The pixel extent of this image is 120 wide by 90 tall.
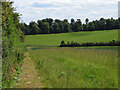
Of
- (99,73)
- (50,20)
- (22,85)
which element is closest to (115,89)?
(99,73)

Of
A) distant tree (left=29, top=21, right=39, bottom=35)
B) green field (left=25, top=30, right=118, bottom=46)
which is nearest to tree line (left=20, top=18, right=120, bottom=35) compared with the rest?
distant tree (left=29, top=21, right=39, bottom=35)

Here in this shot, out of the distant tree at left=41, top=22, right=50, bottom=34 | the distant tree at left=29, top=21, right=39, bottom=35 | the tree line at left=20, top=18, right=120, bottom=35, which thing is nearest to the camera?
the distant tree at left=29, top=21, right=39, bottom=35

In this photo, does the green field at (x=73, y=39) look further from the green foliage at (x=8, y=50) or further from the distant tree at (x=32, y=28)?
the green foliage at (x=8, y=50)

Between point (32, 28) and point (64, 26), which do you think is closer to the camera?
point (32, 28)

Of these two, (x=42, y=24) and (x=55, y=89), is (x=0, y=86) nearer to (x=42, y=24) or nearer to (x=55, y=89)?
(x=55, y=89)

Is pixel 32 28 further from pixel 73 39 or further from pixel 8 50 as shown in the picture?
pixel 8 50

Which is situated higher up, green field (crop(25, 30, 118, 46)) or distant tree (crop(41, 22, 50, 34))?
distant tree (crop(41, 22, 50, 34))

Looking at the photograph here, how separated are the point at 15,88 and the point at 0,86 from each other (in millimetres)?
954

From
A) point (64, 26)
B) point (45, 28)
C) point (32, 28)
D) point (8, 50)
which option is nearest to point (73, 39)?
point (32, 28)

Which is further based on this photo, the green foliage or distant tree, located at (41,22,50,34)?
distant tree, located at (41,22,50,34)

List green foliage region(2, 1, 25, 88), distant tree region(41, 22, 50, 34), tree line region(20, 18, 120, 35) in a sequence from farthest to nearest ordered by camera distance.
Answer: distant tree region(41, 22, 50, 34), tree line region(20, 18, 120, 35), green foliage region(2, 1, 25, 88)

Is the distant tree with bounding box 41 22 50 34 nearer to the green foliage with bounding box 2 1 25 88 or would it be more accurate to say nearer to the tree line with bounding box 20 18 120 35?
the tree line with bounding box 20 18 120 35

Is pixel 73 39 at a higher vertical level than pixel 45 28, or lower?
lower

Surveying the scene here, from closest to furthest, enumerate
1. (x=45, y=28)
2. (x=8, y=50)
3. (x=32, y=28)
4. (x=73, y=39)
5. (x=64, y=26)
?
1. (x=8, y=50)
2. (x=73, y=39)
3. (x=32, y=28)
4. (x=45, y=28)
5. (x=64, y=26)
